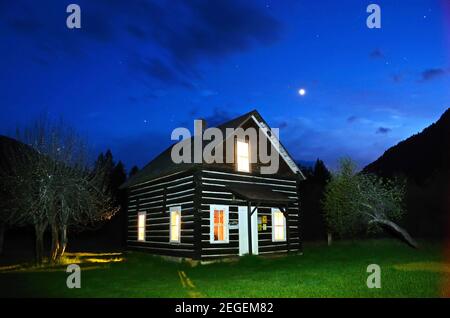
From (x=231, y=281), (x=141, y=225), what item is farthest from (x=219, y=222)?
(x=141, y=225)

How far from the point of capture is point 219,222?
1805 centimetres

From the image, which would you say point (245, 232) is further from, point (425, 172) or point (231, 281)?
point (425, 172)

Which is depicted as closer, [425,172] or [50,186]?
[50,186]

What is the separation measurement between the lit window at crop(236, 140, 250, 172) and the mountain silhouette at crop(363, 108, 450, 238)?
19.1 m

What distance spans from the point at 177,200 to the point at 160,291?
29.2 feet

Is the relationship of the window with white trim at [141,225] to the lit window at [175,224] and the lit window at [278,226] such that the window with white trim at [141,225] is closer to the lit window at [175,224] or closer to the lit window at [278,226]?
the lit window at [175,224]

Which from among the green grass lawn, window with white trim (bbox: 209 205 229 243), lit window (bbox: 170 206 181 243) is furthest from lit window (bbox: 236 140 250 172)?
the green grass lawn

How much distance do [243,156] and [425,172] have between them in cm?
4144

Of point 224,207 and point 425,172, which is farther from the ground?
point 425,172

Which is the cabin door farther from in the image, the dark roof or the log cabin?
the dark roof

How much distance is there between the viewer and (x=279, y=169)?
21.1m

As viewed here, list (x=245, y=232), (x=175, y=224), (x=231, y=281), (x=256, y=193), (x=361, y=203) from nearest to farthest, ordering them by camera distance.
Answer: (x=231, y=281), (x=256, y=193), (x=245, y=232), (x=175, y=224), (x=361, y=203)

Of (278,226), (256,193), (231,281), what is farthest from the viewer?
(278,226)

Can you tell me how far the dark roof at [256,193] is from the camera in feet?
57.1
